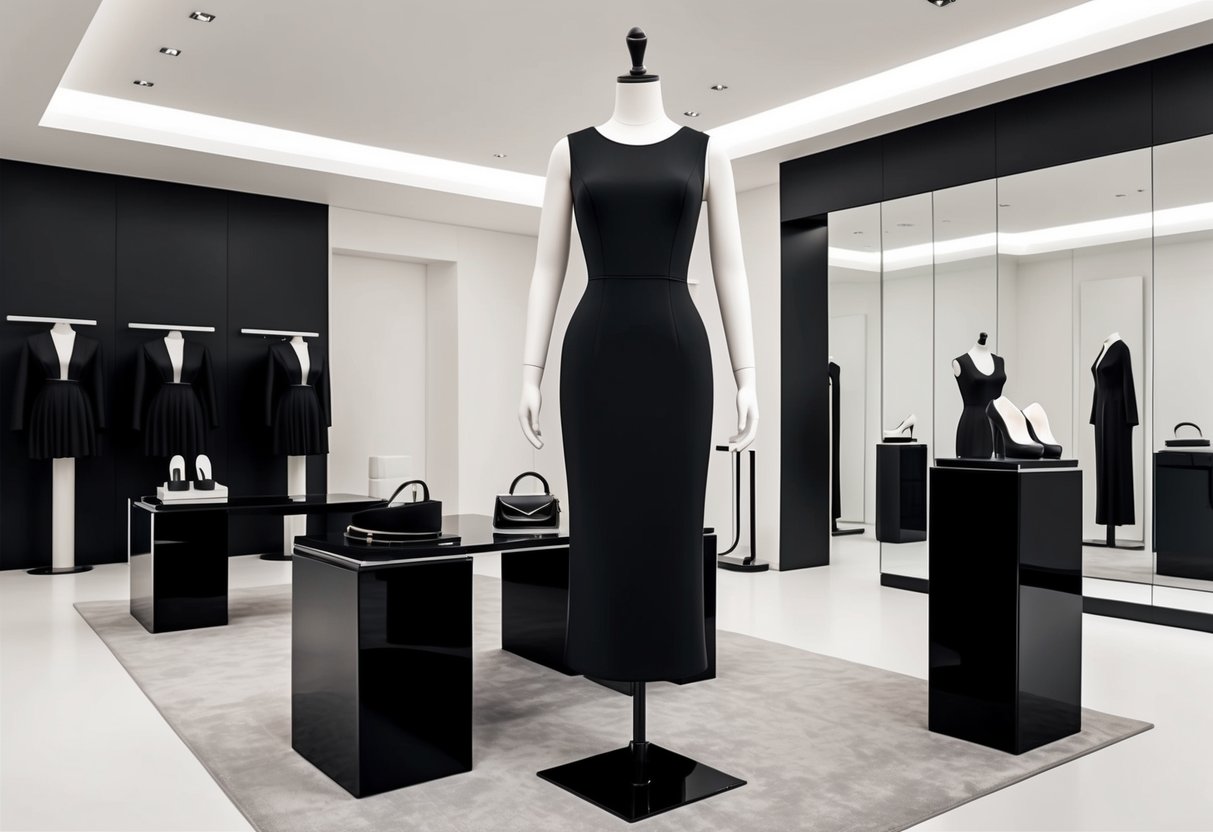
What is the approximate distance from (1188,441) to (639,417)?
3727mm

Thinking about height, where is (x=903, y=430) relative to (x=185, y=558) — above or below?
above

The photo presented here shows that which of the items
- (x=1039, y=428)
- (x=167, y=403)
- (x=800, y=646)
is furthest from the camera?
(x=167, y=403)

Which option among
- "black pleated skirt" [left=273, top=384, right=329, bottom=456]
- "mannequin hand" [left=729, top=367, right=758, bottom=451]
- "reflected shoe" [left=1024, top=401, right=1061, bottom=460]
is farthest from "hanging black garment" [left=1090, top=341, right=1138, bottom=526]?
"black pleated skirt" [left=273, top=384, right=329, bottom=456]

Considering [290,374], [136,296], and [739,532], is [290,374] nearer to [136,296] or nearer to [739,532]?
[136,296]

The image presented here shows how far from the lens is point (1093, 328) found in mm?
5227

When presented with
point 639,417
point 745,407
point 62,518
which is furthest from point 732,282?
point 62,518

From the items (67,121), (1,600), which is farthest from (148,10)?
(1,600)

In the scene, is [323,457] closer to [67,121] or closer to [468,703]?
[67,121]

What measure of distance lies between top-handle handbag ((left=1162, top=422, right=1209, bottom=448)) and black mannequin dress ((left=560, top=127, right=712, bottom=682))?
351cm

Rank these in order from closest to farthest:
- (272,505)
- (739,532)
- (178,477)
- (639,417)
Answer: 1. (639,417)
2. (272,505)
3. (178,477)
4. (739,532)

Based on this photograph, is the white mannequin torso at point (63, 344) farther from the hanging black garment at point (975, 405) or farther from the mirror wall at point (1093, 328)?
the hanging black garment at point (975, 405)

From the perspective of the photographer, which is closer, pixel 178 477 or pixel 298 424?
pixel 178 477

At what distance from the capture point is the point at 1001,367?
220 inches

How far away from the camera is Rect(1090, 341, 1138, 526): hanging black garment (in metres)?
5.07
